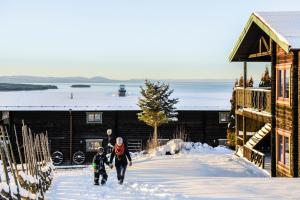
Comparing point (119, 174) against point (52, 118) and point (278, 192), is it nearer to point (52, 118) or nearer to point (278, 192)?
point (278, 192)

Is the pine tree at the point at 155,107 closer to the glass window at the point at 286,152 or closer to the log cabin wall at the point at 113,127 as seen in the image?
the log cabin wall at the point at 113,127

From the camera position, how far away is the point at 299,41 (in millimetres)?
17984

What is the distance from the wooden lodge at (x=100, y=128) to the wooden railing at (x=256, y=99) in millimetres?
12364

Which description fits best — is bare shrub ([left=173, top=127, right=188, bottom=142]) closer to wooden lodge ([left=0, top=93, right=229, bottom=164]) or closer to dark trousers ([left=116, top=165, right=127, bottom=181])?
wooden lodge ([left=0, top=93, right=229, bottom=164])


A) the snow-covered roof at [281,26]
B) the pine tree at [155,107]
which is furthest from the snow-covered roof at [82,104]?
the snow-covered roof at [281,26]

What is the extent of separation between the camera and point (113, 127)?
3959 centimetres

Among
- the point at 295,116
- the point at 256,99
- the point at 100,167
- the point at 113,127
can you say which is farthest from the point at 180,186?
the point at 113,127

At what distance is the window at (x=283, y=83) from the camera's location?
20312 mm

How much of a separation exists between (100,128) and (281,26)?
22.5 meters

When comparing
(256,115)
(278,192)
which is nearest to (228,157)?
(256,115)

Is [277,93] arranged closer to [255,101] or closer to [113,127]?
[255,101]

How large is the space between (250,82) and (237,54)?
11.3 metres

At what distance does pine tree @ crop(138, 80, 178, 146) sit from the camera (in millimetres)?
36750

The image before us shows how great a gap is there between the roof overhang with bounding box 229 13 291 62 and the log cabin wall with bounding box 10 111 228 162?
1262cm
